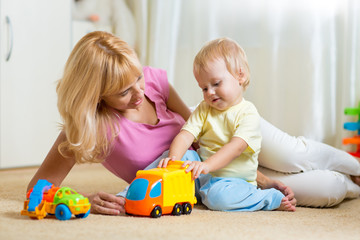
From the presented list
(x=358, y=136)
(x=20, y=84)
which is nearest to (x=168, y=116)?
(x=358, y=136)

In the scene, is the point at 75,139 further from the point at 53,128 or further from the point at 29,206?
the point at 53,128

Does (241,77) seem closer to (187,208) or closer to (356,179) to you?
(187,208)

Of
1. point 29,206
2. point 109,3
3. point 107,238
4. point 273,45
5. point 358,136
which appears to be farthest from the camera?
point 109,3

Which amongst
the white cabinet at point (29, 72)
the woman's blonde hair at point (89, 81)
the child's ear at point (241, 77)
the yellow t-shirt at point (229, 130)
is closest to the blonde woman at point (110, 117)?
the woman's blonde hair at point (89, 81)

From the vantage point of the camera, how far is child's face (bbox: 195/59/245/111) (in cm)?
140

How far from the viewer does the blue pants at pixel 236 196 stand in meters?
1.35

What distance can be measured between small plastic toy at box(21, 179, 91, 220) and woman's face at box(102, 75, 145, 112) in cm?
27

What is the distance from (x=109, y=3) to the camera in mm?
3066

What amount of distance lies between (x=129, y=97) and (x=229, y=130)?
29cm

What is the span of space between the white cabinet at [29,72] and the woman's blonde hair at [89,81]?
1.28 m

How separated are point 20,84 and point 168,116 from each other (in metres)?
1.27

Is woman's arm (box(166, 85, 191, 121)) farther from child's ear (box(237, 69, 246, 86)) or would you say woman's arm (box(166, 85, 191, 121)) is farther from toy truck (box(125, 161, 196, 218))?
toy truck (box(125, 161, 196, 218))

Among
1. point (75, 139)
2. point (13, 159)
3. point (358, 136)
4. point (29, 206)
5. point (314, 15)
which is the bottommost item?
point (13, 159)

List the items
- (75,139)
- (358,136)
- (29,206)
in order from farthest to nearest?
(358,136)
(75,139)
(29,206)
